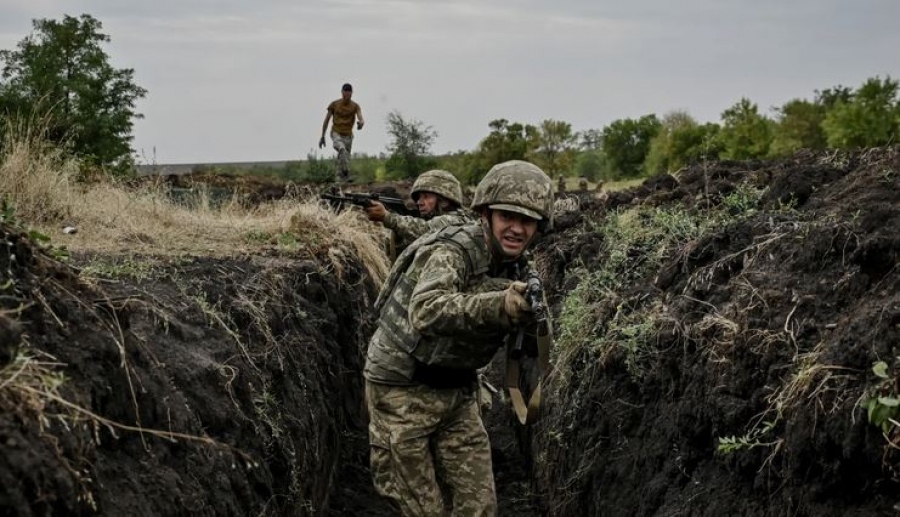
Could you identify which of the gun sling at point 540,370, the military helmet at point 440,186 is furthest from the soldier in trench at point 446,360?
the military helmet at point 440,186

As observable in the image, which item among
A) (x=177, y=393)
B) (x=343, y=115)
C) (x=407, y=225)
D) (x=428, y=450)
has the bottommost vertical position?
(x=428, y=450)

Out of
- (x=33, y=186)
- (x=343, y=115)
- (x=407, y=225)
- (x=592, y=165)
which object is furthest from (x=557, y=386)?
(x=592, y=165)

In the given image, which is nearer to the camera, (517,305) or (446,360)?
(517,305)

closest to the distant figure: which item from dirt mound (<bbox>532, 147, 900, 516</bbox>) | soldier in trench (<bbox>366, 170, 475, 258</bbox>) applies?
soldier in trench (<bbox>366, 170, 475, 258</bbox>)

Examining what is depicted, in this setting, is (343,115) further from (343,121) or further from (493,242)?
(493,242)

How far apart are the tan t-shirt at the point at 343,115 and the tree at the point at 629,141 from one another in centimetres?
1346

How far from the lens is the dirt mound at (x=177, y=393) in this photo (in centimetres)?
297

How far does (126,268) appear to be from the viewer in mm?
6230

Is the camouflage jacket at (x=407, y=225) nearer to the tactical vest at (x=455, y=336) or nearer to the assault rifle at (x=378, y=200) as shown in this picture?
the assault rifle at (x=378, y=200)

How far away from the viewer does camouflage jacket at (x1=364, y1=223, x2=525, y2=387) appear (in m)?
4.58

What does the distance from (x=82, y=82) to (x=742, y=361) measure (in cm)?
1853

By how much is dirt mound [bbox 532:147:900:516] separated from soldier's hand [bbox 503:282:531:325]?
97 cm

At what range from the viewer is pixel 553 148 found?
89.1 ft

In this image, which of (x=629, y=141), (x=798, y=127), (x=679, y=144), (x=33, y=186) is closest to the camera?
(x=33, y=186)
